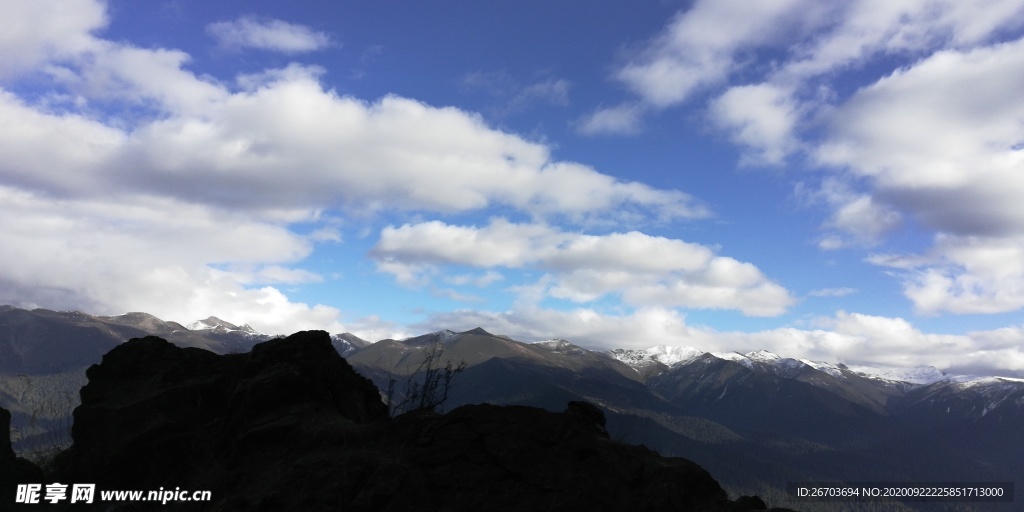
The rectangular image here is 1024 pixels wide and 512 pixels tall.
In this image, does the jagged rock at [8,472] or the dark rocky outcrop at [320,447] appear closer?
the dark rocky outcrop at [320,447]

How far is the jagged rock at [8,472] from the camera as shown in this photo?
2289 centimetres

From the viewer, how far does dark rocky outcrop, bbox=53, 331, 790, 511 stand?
21.6 meters

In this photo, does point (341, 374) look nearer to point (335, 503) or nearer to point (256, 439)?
point (256, 439)

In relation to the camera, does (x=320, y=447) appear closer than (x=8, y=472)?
No

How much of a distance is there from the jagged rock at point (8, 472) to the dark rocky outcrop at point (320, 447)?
2588 millimetres

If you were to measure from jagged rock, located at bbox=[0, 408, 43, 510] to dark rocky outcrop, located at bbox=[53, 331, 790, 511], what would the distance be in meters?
2.59

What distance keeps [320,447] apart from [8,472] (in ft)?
42.3

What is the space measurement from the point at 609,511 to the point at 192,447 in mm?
20888

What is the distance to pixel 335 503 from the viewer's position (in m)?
21.1

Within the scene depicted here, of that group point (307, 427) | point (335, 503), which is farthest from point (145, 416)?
point (335, 503)

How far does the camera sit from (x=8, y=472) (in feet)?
76.9

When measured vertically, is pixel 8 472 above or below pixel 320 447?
below

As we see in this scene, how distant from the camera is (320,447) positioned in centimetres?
2508

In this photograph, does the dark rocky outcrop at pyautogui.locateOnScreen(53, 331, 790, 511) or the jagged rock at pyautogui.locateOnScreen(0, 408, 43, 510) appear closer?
the dark rocky outcrop at pyautogui.locateOnScreen(53, 331, 790, 511)
